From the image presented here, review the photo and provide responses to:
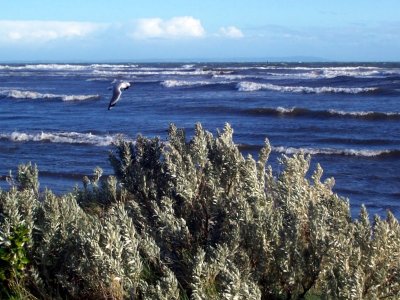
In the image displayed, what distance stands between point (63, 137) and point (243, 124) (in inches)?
271

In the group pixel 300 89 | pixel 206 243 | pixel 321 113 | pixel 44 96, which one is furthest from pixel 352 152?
pixel 44 96

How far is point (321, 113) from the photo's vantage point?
90.0ft

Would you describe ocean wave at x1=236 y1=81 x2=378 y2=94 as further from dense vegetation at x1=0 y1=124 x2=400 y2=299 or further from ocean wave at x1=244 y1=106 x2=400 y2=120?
dense vegetation at x1=0 y1=124 x2=400 y2=299

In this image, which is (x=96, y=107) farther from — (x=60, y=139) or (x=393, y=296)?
(x=393, y=296)

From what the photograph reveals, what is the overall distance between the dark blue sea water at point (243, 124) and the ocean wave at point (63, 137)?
0.03 m

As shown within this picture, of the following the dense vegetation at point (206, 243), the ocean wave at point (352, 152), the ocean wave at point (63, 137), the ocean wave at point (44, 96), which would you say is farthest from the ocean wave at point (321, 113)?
the dense vegetation at point (206, 243)

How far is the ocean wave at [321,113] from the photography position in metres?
26.1

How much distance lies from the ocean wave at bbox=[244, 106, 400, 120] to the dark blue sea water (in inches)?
1.5

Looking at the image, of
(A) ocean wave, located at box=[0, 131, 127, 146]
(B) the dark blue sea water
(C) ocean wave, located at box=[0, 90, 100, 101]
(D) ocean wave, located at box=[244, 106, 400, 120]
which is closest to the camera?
(B) the dark blue sea water

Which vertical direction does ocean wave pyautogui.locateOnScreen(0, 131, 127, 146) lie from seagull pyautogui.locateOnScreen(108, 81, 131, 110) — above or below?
below

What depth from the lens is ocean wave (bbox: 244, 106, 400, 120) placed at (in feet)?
85.7

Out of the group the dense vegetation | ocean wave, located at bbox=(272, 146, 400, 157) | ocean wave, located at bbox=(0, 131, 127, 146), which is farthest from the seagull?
ocean wave, located at bbox=(0, 131, 127, 146)

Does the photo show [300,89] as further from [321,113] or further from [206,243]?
[206,243]

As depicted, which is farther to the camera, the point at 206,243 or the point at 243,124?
the point at 243,124
